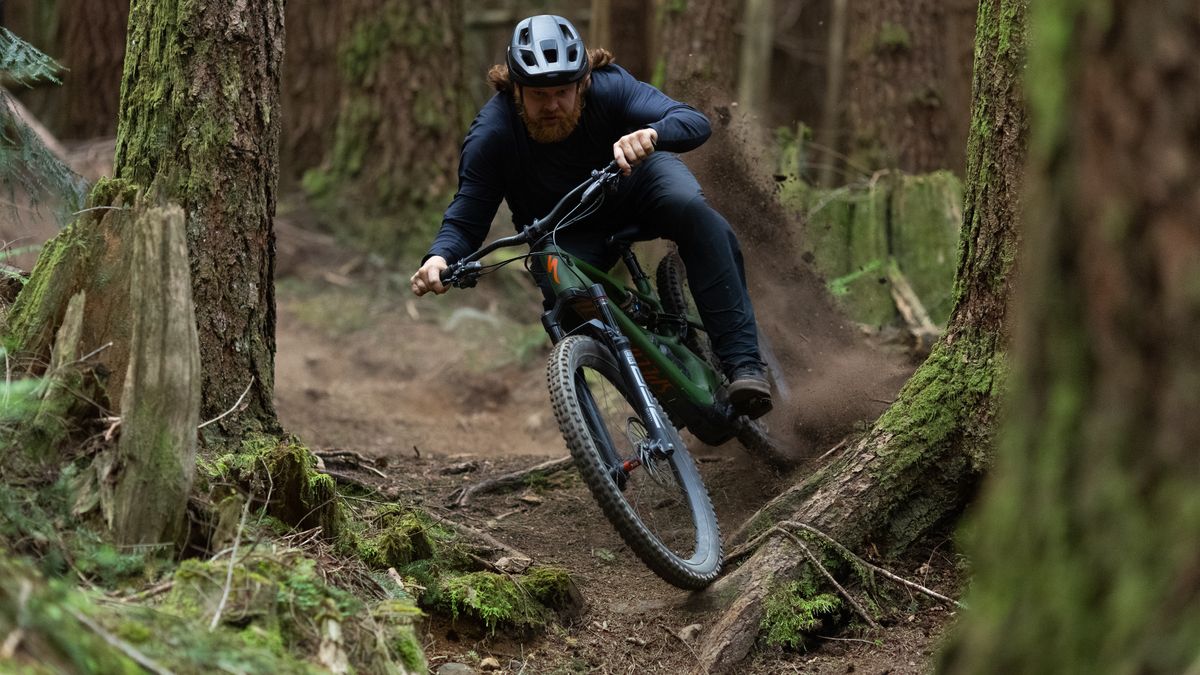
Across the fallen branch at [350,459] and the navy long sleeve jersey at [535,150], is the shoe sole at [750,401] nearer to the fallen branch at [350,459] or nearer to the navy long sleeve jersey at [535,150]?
the navy long sleeve jersey at [535,150]

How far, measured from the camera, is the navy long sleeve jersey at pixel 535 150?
17.8ft

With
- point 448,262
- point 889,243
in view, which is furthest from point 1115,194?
point 889,243

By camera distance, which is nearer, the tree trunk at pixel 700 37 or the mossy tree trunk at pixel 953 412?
the mossy tree trunk at pixel 953 412

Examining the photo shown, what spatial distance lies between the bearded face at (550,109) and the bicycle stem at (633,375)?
759mm

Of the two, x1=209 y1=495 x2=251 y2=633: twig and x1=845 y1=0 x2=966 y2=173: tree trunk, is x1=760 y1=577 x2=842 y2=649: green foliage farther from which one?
x1=845 y1=0 x2=966 y2=173: tree trunk

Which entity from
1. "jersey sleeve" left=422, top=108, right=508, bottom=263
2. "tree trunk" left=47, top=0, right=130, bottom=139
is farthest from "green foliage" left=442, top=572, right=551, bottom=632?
"tree trunk" left=47, top=0, right=130, bottom=139

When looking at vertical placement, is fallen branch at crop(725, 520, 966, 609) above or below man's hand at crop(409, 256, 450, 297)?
below

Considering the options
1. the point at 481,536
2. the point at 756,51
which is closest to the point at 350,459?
the point at 481,536

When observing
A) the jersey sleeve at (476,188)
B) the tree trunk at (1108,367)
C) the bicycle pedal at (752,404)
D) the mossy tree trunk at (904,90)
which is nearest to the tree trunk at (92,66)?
the mossy tree trunk at (904,90)

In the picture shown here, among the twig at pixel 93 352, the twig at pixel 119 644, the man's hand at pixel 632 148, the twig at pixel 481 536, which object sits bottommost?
the twig at pixel 481 536

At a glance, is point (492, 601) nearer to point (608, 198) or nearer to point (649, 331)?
point (649, 331)

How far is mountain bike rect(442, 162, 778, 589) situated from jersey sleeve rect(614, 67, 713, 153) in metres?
0.32

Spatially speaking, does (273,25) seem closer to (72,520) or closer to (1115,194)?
(72,520)

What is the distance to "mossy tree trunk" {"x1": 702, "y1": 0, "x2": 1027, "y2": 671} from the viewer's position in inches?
187
